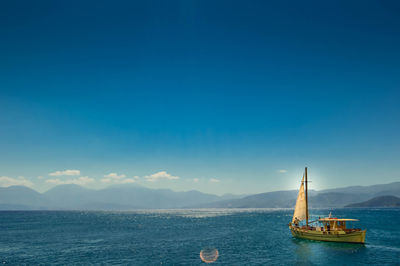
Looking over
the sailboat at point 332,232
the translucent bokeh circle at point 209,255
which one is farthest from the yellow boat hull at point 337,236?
the translucent bokeh circle at point 209,255

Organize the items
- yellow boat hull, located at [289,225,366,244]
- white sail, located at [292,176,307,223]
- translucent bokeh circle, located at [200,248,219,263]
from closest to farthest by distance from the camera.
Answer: translucent bokeh circle, located at [200,248,219,263] < yellow boat hull, located at [289,225,366,244] < white sail, located at [292,176,307,223]

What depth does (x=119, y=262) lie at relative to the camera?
42500mm

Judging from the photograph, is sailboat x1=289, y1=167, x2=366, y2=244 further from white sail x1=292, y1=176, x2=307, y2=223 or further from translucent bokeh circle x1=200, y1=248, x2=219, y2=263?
translucent bokeh circle x1=200, y1=248, x2=219, y2=263

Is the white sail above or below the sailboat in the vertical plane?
above

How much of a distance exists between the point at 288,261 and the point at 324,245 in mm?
17147

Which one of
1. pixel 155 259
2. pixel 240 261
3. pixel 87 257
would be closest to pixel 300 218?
pixel 240 261

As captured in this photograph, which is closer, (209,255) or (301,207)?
(209,255)

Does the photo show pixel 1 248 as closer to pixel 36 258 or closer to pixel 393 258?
pixel 36 258

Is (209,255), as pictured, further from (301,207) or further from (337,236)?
(301,207)

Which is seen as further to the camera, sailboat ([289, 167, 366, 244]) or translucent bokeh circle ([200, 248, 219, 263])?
sailboat ([289, 167, 366, 244])

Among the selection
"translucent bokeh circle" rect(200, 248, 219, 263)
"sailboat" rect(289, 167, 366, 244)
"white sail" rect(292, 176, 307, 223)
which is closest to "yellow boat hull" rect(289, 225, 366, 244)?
"sailboat" rect(289, 167, 366, 244)

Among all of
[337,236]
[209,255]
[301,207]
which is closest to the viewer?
[209,255]

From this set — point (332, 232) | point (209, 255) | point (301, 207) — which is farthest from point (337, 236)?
point (209, 255)

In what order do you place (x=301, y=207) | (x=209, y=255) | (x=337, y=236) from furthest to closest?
(x=301, y=207), (x=337, y=236), (x=209, y=255)
